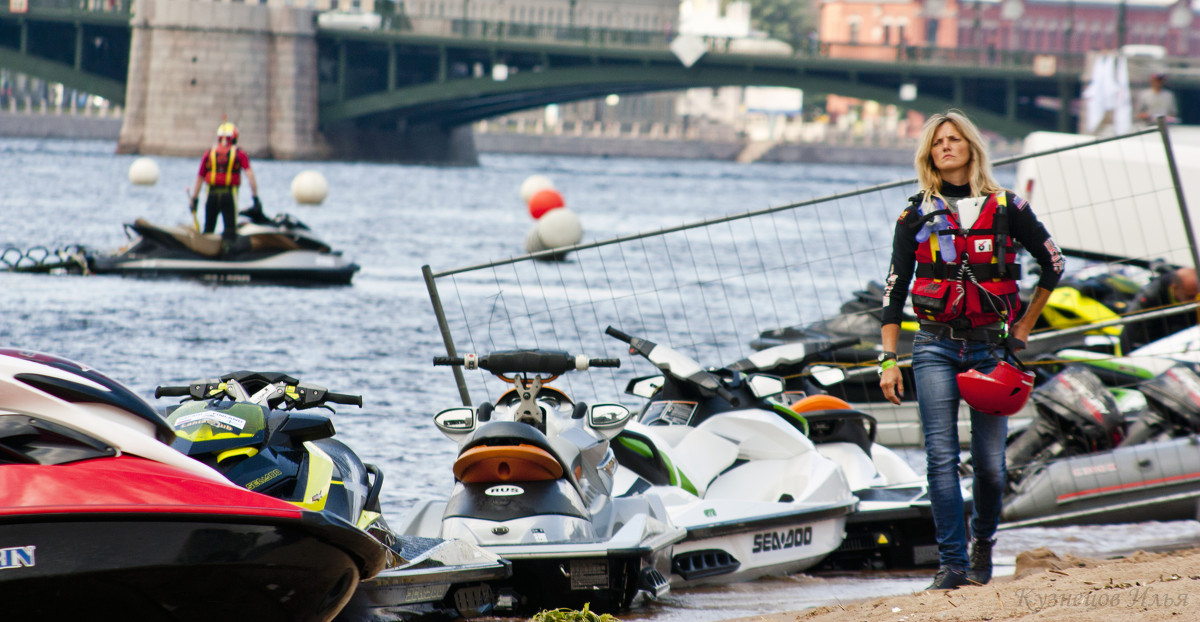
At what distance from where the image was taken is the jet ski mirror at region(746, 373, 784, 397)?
6.23 m

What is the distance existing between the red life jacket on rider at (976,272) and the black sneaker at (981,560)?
0.79 metres

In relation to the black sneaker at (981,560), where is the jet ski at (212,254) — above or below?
below

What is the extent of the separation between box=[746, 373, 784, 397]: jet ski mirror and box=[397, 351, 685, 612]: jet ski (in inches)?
37.1

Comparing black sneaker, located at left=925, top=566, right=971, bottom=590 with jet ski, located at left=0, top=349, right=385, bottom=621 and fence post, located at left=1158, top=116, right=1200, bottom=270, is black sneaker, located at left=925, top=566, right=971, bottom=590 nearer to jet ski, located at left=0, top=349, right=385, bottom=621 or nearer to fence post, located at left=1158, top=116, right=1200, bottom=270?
jet ski, located at left=0, top=349, right=385, bottom=621

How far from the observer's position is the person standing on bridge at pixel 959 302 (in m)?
4.72

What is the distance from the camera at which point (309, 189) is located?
34.5m

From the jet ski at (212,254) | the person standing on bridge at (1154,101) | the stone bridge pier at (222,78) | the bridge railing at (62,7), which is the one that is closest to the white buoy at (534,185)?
the person standing on bridge at (1154,101)

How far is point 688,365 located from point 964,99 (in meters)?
54.6

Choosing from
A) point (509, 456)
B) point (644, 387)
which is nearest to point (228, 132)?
point (644, 387)

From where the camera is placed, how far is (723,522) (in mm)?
5758

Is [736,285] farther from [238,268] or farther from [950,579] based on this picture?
[950,579]

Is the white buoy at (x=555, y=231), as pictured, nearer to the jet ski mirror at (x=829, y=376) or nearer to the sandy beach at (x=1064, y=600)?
the jet ski mirror at (x=829, y=376)

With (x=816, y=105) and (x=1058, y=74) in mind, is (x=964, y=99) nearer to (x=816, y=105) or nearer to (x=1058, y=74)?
(x=1058, y=74)

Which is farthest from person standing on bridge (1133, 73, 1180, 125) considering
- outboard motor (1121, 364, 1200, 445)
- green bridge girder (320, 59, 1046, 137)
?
green bridge girder (320, 59, 1046, 137)
